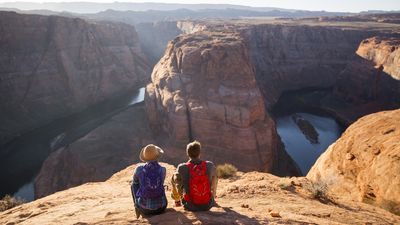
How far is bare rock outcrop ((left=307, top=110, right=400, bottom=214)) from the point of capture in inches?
404

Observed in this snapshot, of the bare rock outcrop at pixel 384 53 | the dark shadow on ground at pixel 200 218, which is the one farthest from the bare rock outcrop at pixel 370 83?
the dark shadow on ground at pixel 200 218

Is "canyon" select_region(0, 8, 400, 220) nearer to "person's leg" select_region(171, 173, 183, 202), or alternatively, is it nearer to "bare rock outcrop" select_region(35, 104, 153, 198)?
"bare rock outcrop" select_region(35, 104, 153, 198)

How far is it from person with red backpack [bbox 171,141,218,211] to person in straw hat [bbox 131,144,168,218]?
1.27 ft

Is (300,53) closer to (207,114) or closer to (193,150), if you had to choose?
(207,114)

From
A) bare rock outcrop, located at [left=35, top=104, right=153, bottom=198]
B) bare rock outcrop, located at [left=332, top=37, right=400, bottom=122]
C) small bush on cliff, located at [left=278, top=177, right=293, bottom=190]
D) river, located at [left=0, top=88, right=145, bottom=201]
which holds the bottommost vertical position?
river, located at [left=0, top=88, right=145, bottom=201]

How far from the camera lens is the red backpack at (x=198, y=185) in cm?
682

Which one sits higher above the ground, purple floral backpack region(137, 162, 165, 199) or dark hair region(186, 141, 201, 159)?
dark hair region(186, 141, 201, 159)

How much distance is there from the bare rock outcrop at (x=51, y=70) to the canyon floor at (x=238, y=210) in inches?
1582

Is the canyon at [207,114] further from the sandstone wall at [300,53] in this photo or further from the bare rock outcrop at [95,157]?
the sandstone wall at [300,53]

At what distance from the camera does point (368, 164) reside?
11742 mm

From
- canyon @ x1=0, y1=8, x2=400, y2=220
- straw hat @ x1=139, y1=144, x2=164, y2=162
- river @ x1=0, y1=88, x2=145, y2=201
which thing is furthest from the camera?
river @ x1=0, y1=88, x2=145, y2=201

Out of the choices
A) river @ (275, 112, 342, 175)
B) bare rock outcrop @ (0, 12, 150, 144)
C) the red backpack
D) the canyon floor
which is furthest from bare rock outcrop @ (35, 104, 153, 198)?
the red backpack

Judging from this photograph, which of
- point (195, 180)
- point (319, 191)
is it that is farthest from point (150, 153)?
point (319, 191)

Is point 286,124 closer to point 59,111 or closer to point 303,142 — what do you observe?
point 303,142
